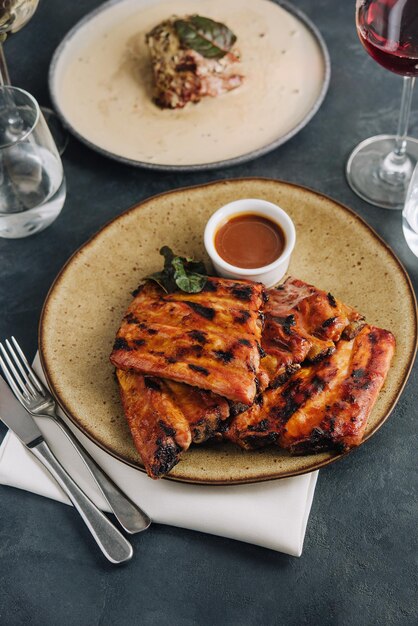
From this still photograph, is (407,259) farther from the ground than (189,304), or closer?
closer

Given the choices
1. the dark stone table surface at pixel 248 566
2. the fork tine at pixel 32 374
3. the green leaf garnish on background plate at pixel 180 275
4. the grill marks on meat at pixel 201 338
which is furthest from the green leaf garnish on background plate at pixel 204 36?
the fork tine at pixel 32 374

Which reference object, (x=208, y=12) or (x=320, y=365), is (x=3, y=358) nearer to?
(x=320, y=365)

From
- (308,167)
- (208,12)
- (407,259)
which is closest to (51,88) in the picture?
(208,12)

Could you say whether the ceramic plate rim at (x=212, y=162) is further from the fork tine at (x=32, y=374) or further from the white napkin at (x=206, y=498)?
the white napkin at (x=206, y=498)

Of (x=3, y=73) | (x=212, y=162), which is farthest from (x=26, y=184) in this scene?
(x=212, y=162)

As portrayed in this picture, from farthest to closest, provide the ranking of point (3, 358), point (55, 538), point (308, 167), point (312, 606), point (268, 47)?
point (268, 47) < point (308, 167) < point (3, 358) < point (55, 538) < point (312, 606)

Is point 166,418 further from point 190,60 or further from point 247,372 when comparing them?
point 190,60
